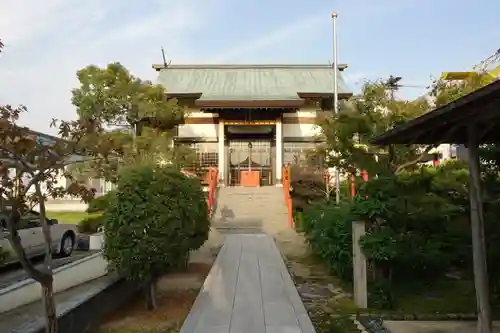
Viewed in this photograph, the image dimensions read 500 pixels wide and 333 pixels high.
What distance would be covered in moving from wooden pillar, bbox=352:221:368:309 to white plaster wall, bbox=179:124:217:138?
702 inches

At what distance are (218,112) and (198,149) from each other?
214cm

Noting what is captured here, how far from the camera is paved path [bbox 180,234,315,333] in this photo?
240 inches

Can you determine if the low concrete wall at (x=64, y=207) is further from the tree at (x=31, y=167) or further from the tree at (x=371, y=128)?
the tree at (x=31, y=167)

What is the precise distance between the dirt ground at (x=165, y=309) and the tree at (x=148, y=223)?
1.11 ft

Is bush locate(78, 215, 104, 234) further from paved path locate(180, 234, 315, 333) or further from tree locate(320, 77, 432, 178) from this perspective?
tree locate(320, 77, 432, 178)

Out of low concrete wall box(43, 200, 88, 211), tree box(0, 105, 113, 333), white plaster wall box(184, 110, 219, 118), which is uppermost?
white plaster wall box(184, 110, 219, 118)

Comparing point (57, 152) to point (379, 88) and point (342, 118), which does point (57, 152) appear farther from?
point (379, 88)

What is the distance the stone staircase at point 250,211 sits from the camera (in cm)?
1672

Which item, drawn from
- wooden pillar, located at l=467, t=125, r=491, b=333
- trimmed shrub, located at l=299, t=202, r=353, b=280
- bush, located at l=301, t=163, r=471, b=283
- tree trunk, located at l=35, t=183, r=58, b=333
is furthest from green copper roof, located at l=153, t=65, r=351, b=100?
tree trunk, located at l=35, t=183, r=58, b=333

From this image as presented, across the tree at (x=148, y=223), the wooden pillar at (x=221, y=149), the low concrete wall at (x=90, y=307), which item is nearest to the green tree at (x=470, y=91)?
the tree at (x=148, y=223)

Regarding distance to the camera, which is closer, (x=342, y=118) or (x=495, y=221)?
(x=495, y=221)

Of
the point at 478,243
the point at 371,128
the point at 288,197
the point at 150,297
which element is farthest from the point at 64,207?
the point at 478,243

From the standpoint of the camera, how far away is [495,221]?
6.70 metres

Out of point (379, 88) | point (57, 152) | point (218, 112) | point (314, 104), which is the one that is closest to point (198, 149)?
point (218, 112)
